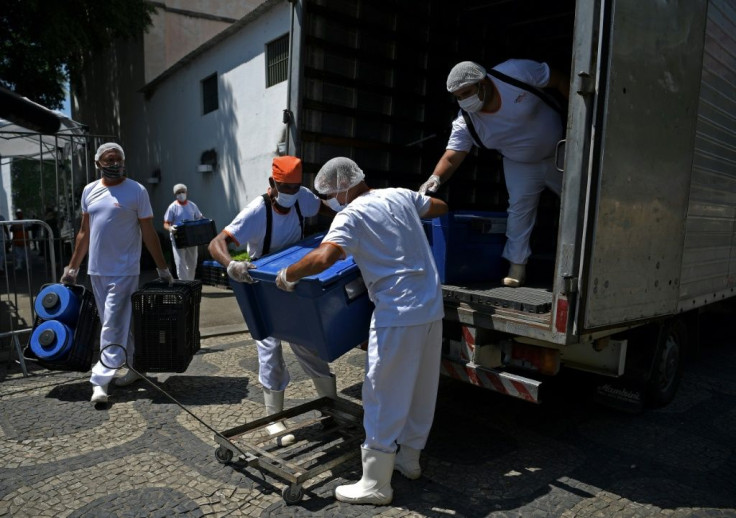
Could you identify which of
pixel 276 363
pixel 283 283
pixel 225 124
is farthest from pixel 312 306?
A: pixel 225 124

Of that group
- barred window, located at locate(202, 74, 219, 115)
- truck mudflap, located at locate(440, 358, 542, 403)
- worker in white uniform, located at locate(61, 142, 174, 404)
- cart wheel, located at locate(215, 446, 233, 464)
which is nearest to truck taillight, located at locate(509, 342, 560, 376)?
truck mudflap, located at locate(440, 358, 542, 403)

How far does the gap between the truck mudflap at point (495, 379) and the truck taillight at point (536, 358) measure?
19cm

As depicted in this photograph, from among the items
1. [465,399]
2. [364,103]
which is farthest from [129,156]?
[465,399]

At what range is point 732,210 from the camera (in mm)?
4660

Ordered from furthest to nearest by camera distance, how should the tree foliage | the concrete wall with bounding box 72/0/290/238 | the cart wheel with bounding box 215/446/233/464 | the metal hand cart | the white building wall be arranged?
1. the concrete wall with bounding box 72/0/290/238
2. the white building wall
3. the tree foliage
4. the cart wheel with bounding box 215/446/233/464
5. the metal hand cart

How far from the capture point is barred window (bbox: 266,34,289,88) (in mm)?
10586

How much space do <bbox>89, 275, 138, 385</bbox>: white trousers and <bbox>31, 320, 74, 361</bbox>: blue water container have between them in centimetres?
27

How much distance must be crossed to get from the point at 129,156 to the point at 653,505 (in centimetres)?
1950

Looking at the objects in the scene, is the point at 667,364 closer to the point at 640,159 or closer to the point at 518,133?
the point at 640,159

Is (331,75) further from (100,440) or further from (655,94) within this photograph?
(100,440)

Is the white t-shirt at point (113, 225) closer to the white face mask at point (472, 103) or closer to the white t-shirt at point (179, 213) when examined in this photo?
the white face mask at point (472, 103)

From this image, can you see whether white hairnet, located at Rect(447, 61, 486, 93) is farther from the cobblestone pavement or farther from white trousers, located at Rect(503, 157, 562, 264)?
the cobblestone pavement

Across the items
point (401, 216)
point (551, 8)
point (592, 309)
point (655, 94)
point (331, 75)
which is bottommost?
point (592, 309)

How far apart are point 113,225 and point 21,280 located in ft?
31.9
